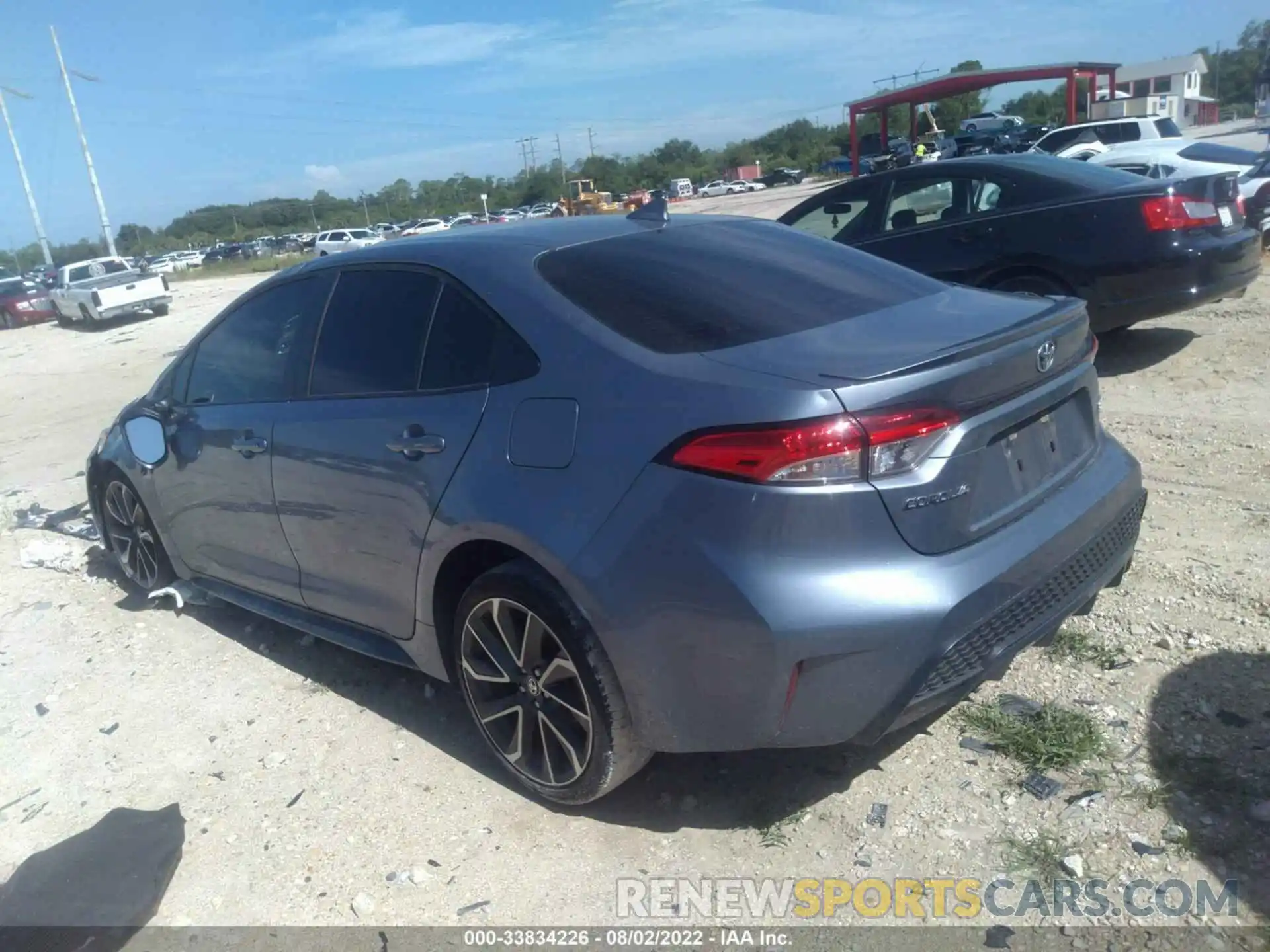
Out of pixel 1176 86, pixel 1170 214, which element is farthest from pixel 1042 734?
pixel 1176 86

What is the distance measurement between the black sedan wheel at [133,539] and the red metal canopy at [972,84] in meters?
33.7

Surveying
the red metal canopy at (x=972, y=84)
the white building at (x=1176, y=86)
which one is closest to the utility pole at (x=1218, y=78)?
the white building at (x=1176, y=86)

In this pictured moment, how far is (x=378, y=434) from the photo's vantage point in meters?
3.46

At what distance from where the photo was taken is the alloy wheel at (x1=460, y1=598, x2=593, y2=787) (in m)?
3.00

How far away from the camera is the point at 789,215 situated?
337 inches

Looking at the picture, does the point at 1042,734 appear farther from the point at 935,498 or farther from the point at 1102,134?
the point at 1102,134

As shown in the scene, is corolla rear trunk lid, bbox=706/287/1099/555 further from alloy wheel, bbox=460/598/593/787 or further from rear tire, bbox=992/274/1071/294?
rear tire, bbox=992/274/1071/294

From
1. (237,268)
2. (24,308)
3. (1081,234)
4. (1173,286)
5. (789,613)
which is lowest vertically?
(237,268)

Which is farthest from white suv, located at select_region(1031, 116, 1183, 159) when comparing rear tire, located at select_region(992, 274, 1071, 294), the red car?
the red car

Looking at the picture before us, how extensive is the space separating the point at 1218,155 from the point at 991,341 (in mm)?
13631

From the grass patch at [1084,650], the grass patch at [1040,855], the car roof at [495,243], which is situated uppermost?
the car roof at [495,243]

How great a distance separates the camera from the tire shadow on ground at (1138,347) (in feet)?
24.6

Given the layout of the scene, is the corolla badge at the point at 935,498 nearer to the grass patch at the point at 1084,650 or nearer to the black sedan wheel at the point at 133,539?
the grass patch at the point at 1084,650

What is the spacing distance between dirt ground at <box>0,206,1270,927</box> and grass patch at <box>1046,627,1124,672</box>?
30 mm
